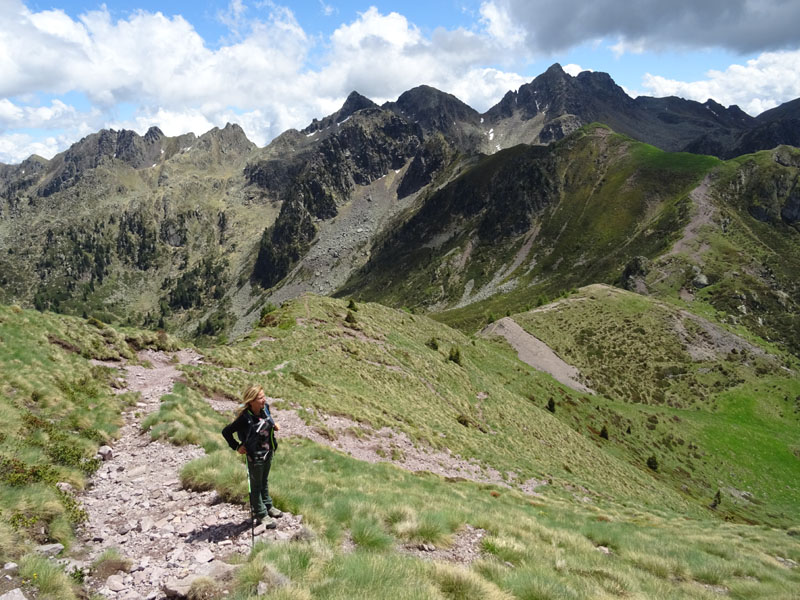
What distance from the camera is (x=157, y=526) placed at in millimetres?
9180

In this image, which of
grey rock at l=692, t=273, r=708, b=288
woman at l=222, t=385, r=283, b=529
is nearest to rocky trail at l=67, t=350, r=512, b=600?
woman at l=222, t=385, r=283, b=529

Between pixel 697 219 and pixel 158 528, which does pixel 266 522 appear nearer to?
pixel 158 528

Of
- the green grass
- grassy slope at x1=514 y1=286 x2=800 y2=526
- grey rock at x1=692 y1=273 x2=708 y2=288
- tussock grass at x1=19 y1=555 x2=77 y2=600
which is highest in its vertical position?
grey rock at x1=692 y1=273 x2=708 y2=288

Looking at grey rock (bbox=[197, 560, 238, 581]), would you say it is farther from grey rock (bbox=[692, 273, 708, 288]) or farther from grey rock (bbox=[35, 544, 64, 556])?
grey rock (bbox=[692, 273, 708, 288])

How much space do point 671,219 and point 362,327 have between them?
179007mm

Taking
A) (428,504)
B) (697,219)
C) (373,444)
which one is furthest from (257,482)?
(697,219)

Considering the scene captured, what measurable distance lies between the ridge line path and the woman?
46 cm

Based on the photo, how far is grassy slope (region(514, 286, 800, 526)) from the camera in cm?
5919

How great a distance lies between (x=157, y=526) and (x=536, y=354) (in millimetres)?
88440

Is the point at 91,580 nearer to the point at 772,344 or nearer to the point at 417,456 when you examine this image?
the point at 417,456

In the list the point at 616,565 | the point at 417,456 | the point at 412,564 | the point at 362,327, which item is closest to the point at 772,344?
the point at 362,327

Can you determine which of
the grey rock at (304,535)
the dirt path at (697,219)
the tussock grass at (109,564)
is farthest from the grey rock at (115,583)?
the dirt path at (697,219)

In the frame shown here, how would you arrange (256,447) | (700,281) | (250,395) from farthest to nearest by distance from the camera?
(700,281) → (250,395) → (256,447)

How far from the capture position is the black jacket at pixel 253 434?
30.4 feet
